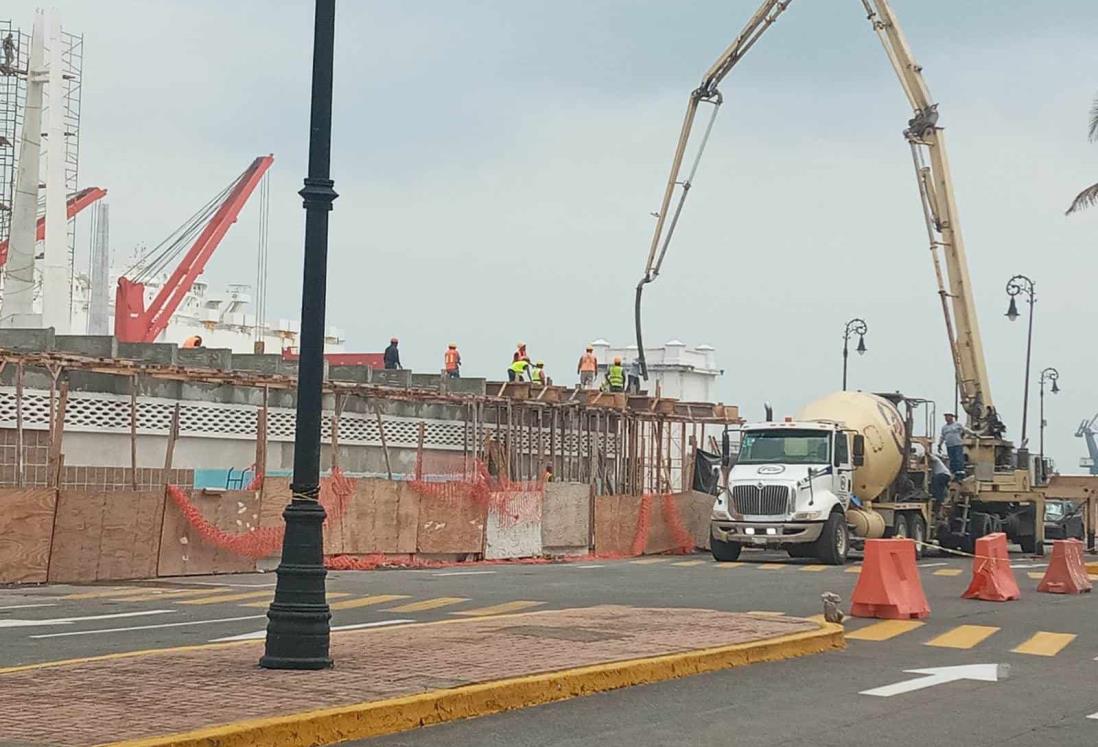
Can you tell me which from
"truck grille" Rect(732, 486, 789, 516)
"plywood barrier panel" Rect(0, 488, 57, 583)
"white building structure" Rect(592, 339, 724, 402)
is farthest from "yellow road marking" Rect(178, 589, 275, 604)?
"white building structure" Rect(592, 339, 724, 402)

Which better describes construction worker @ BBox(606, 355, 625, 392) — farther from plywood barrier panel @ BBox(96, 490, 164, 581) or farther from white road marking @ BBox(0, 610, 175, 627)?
white road marking @ BBox(0, 610, 175, 627)

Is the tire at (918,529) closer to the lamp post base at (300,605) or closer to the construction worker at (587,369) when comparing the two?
the construction worker at (587,369)

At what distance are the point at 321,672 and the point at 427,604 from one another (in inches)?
342

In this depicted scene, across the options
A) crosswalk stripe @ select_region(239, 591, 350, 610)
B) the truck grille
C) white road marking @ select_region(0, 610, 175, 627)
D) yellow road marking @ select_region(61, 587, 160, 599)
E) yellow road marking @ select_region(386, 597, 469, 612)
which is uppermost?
the truck grille

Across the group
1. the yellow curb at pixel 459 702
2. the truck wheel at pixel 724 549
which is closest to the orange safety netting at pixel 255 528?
the truck wheel at pixel 724 549

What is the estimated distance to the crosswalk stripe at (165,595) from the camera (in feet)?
66.9

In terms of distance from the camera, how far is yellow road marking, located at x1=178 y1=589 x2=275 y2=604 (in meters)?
20.0

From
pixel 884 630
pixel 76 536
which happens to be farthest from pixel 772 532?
pixel 76 536

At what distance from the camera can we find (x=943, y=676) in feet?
43.7

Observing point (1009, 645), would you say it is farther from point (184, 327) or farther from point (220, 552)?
point (184, 327)

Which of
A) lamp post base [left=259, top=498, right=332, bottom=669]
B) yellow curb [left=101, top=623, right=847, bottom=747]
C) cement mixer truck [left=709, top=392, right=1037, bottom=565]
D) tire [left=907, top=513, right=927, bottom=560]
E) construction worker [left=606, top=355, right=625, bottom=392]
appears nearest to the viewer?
yellow curb [left=101, top=623, right=847, bottom=747]

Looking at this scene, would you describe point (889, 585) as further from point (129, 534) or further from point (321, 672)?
point (129, 534)

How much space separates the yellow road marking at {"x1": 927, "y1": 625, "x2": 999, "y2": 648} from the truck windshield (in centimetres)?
1372

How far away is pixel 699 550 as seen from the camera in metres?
38.6
